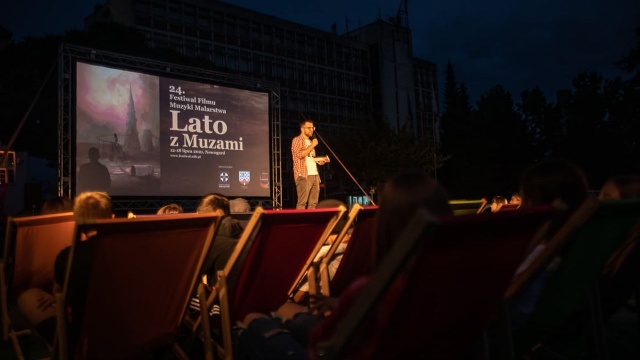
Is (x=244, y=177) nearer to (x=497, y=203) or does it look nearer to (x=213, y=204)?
(x=497, y=203)

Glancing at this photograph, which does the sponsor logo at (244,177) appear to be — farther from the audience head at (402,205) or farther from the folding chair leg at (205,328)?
the audience head at (402,205)

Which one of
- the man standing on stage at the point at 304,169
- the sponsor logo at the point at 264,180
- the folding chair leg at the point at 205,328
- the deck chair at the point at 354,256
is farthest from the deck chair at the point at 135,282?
the sponsor logo at the point at 264,180

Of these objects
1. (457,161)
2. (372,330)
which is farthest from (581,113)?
(372,330)

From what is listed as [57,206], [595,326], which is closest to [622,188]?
[595,326]

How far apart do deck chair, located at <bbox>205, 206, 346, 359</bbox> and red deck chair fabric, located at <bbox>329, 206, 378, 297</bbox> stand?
23cm

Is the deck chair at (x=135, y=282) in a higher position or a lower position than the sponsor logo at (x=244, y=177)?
lower

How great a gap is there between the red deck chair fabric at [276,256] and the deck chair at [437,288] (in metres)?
0.92

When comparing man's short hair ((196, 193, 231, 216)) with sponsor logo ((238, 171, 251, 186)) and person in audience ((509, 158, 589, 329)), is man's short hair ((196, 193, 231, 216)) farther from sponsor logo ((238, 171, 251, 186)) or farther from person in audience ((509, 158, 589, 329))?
sponsor logo ((238, 171, 251, 186))

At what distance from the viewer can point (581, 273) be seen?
1809mm

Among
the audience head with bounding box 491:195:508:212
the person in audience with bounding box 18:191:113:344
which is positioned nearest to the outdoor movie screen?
the audience head with bounding box 491:195:508:212

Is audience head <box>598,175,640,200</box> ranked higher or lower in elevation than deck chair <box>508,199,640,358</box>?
higher

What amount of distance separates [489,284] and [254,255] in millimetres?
1098

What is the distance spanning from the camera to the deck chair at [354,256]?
2.50 meters

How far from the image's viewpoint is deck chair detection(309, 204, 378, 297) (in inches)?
98.3
